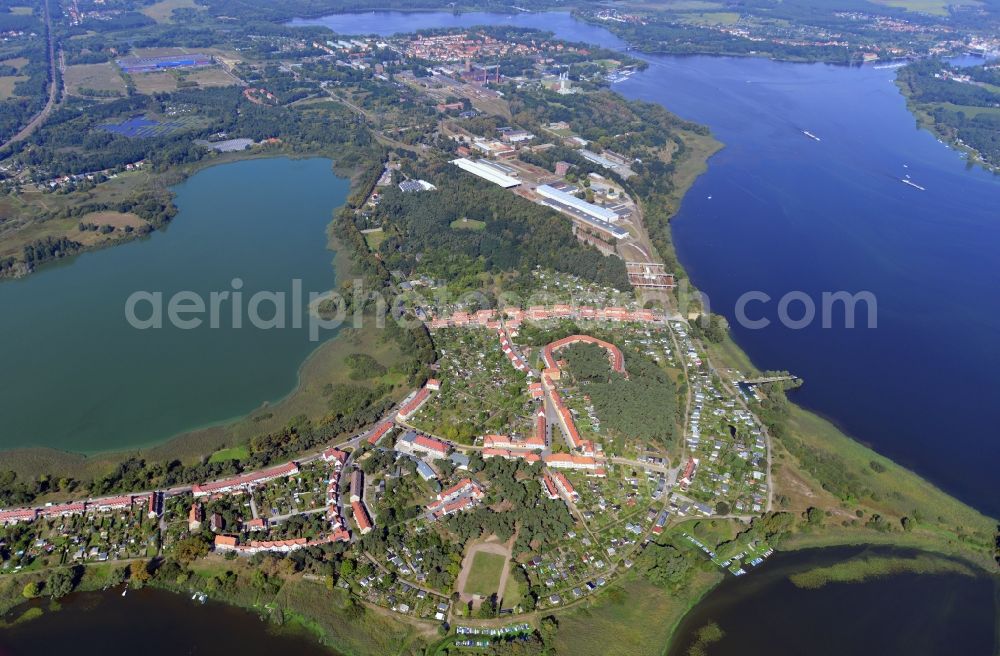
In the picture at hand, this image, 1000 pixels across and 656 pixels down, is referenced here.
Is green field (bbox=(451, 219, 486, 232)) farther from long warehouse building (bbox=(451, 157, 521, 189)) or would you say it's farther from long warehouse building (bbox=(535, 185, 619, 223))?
long warehouse building (bbox=(535, 185, 619, 223))

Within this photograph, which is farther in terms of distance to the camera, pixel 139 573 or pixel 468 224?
pixel 468 224

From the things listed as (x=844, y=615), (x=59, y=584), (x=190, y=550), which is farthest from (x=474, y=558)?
(x=59, y=584)

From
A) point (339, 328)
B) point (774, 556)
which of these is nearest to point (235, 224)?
point (339, 328)

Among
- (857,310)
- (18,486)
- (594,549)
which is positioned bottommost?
(18,486)

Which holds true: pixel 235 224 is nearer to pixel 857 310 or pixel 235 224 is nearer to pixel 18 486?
pixel 18 486

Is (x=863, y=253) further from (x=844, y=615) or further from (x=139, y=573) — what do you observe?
(x=139, y=573)

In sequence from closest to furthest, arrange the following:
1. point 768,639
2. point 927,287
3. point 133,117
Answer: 1. point 768,639
2. point 927,287
3. point 133,117

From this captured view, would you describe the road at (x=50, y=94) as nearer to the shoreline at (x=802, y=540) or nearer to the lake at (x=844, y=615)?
the shoreline at (x=802, y=540)
